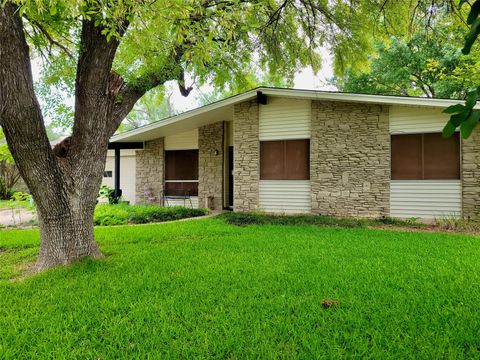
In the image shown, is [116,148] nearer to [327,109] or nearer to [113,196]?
[113,196]

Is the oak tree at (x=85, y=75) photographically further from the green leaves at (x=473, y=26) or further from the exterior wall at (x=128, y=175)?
the exterior wall at (x=128, y=175)

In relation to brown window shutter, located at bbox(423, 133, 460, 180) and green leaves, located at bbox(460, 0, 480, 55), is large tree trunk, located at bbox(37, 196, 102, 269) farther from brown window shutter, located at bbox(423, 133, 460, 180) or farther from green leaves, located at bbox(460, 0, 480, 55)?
brown window shutter, located at bbox(423, 133, 460, 180)

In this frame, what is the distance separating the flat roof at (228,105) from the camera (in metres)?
7.98

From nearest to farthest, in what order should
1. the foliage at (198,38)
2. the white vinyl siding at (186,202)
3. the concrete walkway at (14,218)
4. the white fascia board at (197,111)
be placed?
the foliage at (198,38)
the concrete walkway at (14,218)
the white fascia board at (197,111)
the white vinyl siding at (186,202)

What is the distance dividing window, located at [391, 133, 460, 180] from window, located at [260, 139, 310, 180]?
236 cm

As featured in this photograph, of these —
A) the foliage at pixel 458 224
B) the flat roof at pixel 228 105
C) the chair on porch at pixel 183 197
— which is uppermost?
the flat roof at pixel 228 105

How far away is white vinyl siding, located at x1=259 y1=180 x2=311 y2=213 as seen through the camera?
9258 millimetres

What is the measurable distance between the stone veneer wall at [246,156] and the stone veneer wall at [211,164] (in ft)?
6.60

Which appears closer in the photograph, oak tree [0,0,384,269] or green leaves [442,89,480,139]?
→ green leaves [442,89,480,139]

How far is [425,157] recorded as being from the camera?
834 centimetres

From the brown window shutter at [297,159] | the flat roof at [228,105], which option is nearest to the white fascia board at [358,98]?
the flat roof at [228,105]

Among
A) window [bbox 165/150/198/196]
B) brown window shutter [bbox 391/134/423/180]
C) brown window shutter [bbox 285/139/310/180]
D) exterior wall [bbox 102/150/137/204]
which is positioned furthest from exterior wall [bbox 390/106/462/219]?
exterior wall [bbox 102/150/137/204]

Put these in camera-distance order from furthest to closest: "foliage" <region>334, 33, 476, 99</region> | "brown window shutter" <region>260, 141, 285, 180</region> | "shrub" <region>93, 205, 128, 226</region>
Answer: "foliage" <region>334, 33, 476, 99</region> < "brown window shutter" <region>260, 141, 285, 180</region> < "shrub" <region>93, 205, 128, 226</region>

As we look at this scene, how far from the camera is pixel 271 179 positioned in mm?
9547
